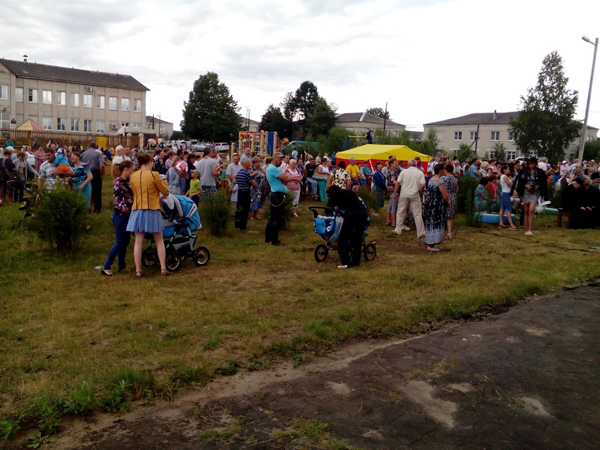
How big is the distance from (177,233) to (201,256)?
64 cm

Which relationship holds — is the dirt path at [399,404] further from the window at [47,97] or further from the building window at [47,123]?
the window at [47,97]

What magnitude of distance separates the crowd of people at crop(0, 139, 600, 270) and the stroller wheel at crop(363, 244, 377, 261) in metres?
0.65

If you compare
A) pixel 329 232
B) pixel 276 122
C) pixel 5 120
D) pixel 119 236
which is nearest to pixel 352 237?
pixel 329 232

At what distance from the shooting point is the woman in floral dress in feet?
36.3

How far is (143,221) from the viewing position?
7.93m

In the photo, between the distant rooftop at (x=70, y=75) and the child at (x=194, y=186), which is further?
the distant rooftop at (x=70, y=75)

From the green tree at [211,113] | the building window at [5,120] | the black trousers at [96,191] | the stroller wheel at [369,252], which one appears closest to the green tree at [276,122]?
the green tree at [211,113]

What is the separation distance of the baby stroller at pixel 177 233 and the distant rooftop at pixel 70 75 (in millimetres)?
66144

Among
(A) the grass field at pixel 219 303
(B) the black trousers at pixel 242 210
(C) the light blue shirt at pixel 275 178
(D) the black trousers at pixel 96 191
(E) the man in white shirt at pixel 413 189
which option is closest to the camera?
(A) the grass field at pixel 219 303

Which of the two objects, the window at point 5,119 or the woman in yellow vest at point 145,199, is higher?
the window at point 5,119

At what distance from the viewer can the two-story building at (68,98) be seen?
64.1 metres

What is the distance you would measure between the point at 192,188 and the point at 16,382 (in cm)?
787

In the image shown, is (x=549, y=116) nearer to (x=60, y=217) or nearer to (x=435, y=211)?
(x=435, y=211)

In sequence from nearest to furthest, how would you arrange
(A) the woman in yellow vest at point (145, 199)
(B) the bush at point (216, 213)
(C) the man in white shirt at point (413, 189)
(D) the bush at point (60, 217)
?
1. (A) the woman in yellow vest at point (145, 199)
2. (D) the bush at point (60, 217)
3. (B) the bush at point (216, 213)
4. (C) the man in white shirt at point (413, 189)
